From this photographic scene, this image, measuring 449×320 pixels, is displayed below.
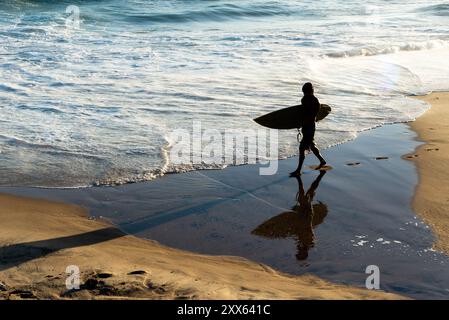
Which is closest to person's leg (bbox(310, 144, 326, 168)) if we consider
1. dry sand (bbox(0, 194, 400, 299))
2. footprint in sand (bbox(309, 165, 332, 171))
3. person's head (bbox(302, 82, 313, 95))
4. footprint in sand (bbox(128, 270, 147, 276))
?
footprint in sand (bbox(309, 165, 332, 171))

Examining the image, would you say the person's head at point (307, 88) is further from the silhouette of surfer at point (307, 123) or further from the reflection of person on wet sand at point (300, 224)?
the reflection of person on wet sand at point (300, 224)

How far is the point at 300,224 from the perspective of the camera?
21.3ft

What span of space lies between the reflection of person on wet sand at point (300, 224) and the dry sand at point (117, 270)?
66 centimetres

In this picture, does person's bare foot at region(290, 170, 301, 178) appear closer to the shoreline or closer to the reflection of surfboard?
the shoreline

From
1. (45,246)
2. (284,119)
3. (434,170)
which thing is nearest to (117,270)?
(45,246)

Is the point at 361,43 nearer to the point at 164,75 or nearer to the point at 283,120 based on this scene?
the point at 164,75

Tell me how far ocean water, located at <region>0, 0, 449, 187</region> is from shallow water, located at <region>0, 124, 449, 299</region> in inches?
26.6

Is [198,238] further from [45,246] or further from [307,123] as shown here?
[307,123]

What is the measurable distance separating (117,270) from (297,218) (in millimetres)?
2321

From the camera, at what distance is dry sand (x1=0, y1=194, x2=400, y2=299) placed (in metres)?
4.77

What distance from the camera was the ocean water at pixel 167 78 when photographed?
349 inches
